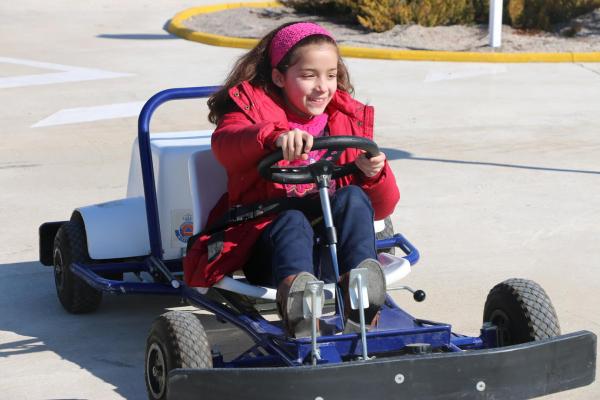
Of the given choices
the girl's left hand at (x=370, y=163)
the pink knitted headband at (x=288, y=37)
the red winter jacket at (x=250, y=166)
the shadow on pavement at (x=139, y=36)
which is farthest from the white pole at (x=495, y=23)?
the girl's left hand at (x=370, y=163)

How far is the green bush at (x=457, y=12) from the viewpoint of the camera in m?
13.4

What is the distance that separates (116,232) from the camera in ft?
15.8

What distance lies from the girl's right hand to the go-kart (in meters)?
0.12

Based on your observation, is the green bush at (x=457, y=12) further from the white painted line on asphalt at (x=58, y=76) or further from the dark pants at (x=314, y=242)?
the dark pants at (x=314, y=242)

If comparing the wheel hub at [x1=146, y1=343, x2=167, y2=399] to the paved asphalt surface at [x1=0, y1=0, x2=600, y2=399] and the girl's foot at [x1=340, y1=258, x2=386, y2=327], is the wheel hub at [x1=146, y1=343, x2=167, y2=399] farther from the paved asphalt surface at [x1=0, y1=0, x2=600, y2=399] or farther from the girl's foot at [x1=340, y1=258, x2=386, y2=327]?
the girl's foot at [x1=340, y1=258, x2=386, y2=327]

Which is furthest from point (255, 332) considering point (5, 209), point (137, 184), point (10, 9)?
point (10, 9)

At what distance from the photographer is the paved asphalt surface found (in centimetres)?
461

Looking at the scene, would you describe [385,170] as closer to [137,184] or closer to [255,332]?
[255,332]

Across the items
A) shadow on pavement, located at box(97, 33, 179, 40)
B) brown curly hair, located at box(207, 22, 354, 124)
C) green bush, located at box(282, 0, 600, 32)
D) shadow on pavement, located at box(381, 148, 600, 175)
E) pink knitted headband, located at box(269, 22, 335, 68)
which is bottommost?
shadow on pavement, located at box(97, 33, 179, 40)

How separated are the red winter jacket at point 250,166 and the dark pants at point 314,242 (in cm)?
10

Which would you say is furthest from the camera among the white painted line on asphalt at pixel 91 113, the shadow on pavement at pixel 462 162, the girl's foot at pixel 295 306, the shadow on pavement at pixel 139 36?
the shadow on pavement at pixel 139 36

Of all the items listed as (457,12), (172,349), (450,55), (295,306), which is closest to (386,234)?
(295,306)

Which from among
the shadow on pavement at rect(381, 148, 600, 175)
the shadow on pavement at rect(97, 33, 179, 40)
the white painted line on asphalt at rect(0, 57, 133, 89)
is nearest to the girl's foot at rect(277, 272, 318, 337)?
the shadow on pavement at rect(381, 148, 600, 175)

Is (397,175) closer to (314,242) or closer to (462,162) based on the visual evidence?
(462,162)
